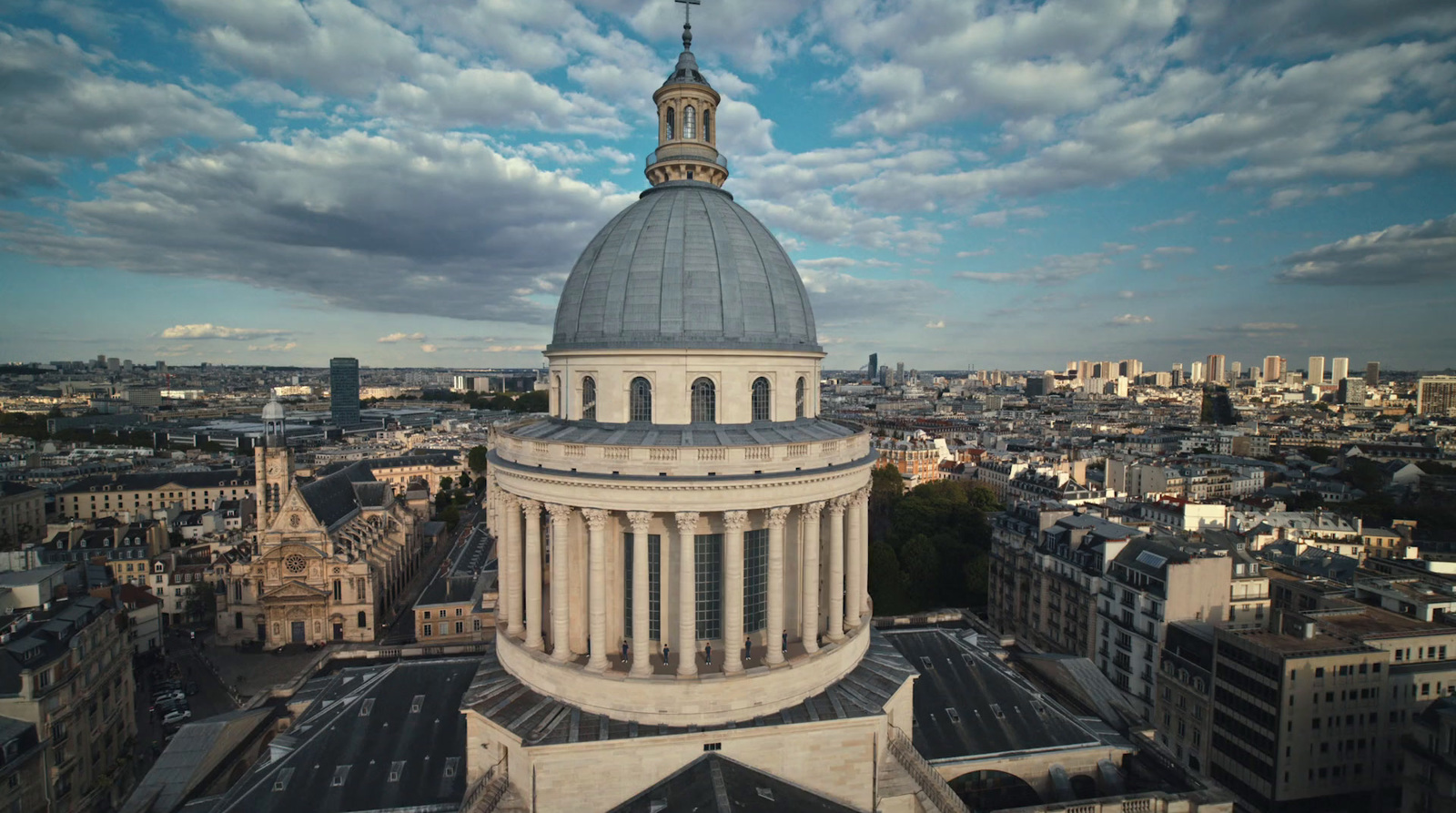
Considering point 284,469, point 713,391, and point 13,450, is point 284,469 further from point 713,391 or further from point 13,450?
point 13,450

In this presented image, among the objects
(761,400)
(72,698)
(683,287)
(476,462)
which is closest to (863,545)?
(761,400)

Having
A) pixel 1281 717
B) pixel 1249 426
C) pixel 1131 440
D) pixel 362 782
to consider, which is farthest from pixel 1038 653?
pixel 1249 426

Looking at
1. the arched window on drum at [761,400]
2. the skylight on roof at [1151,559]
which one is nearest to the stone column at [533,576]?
the arched window on drum at [761,400]

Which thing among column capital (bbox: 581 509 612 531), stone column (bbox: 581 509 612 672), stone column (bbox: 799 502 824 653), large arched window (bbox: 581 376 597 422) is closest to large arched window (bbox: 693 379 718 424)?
large arched window (bbox: 581 376 597 422)

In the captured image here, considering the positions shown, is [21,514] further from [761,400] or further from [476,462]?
[761,400]

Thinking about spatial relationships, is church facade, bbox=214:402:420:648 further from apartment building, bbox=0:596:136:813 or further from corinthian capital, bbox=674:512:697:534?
corinthian capital, bbox=674:512:697:534

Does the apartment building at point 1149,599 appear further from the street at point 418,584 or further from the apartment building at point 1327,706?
the street at point 418,584
